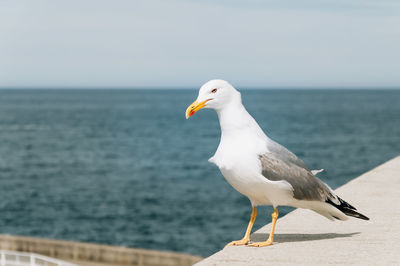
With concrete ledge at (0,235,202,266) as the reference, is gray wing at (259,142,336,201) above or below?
above

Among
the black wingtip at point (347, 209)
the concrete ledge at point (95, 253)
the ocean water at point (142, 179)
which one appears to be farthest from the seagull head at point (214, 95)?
the ocean water at point (142, 179)

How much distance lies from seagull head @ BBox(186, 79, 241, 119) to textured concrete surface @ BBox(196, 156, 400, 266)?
1.20 meters

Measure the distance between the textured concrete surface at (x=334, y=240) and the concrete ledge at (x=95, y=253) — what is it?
51.8 ft

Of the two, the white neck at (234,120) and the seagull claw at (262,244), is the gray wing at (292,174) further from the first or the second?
the seagull claw at (262,244)

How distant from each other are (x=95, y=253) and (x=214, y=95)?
1964cm

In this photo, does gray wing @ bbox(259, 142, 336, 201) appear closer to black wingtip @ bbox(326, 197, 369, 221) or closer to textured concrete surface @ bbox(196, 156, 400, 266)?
black wingtip @ bbox(326, 197, 369, 221)

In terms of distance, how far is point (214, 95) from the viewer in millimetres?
4438

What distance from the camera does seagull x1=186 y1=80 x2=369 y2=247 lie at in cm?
436

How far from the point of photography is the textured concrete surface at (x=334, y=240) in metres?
4.06

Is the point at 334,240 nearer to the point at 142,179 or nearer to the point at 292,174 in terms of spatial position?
the point at 292,174

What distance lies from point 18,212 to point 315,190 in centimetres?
3632

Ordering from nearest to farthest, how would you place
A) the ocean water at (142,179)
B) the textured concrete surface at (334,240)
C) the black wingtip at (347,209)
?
the textured concrete surface at (334,240)
the black wingtip at (347,209)
the ocean water at (142,179)

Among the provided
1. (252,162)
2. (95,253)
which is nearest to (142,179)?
(95,253)

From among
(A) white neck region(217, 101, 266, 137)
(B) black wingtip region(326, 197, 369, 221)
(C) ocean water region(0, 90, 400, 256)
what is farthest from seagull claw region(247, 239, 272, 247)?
(C) ocean water region(0, 90, 400, 256)
